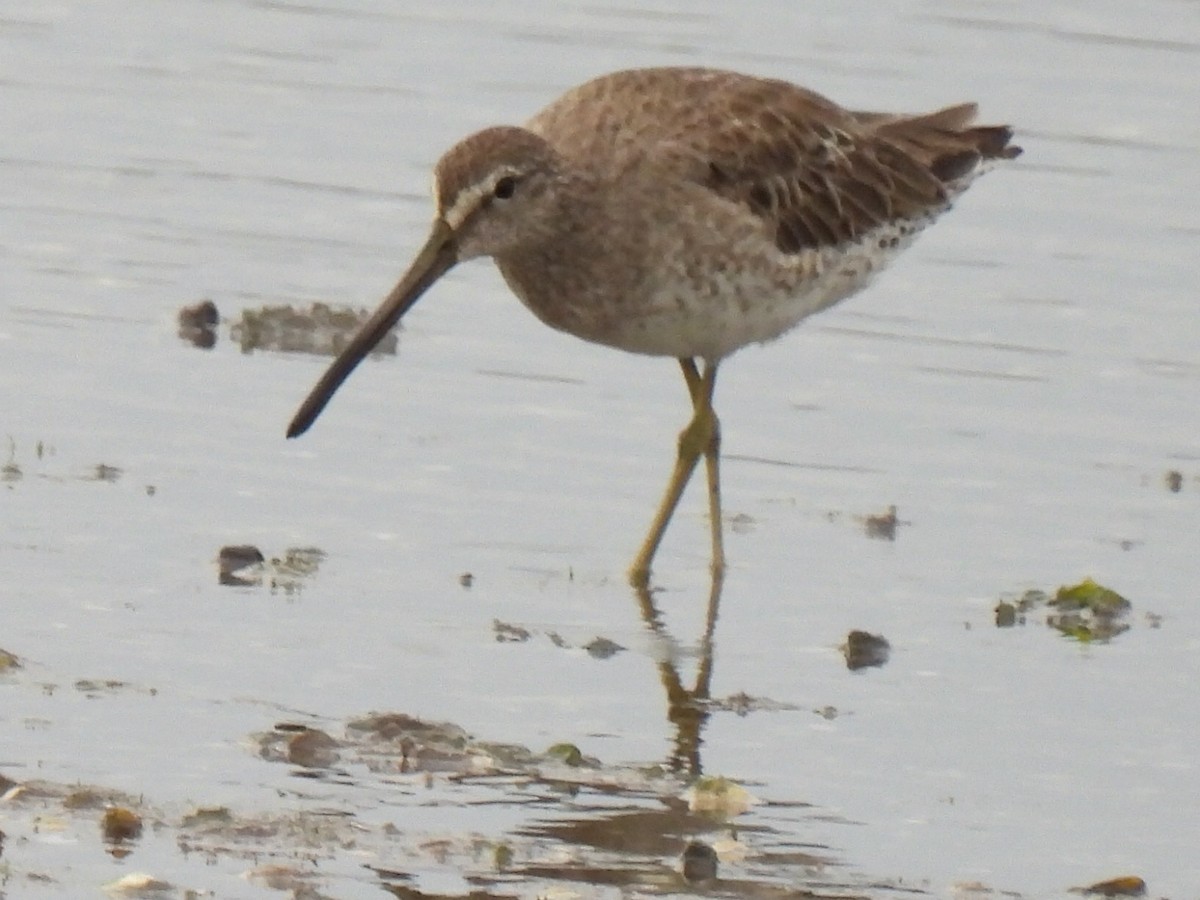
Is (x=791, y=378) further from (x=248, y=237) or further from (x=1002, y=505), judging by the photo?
(x=248, y=237)

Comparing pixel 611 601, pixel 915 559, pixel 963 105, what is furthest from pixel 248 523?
pixel 963 105

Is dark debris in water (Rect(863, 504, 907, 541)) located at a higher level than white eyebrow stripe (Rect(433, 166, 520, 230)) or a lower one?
lower

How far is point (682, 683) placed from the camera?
9367 millimetres

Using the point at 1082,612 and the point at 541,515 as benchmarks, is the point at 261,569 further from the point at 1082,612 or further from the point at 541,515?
the point at 1082,612

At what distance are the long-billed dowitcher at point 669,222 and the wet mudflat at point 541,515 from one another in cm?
61

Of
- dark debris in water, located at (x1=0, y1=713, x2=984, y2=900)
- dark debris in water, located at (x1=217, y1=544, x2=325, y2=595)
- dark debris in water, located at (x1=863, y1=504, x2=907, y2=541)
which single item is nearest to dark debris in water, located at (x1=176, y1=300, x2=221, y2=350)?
dark debris in water, located at (x1=217, y1=544, x2=325, y2=595)

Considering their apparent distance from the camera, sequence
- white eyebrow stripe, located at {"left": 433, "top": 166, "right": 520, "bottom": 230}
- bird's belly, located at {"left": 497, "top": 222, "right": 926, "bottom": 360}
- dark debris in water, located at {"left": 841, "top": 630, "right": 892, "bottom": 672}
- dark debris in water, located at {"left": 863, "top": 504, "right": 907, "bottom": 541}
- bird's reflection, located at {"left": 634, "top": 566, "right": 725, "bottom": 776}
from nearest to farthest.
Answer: bird's reflection, located at {"left": 634, "top": 566, "right": 725, "bottom": 776}, dark debris in water, located at {"left": 841, "top": 630, "right": 892, "bottom": 672}, white eyebrow stripe, located at {"left": 433, "top": 166, "right": 520, "bottom": 230}, bird's belly, located at {"left": 497, "top": 222, "right": 926, "bottom": 360}, dark debris in water, located at {"left": 863, "top": 504, "right": 907, "bottom": 541}

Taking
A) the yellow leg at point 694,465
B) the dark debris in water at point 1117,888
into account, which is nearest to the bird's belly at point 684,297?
the yellow leg at point 694,465

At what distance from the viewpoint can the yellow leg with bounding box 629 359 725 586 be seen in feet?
34.7

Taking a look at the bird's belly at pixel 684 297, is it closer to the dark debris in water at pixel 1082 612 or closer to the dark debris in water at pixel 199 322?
the dark debris in water at pixel 1082 612

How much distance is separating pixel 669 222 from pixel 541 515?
44.3 inches

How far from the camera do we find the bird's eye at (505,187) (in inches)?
390

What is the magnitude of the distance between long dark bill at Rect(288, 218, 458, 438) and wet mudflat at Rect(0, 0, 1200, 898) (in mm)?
593

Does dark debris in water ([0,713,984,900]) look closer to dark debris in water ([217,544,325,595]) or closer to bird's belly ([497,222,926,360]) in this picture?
dark debris in water ([217,544,325,595])
